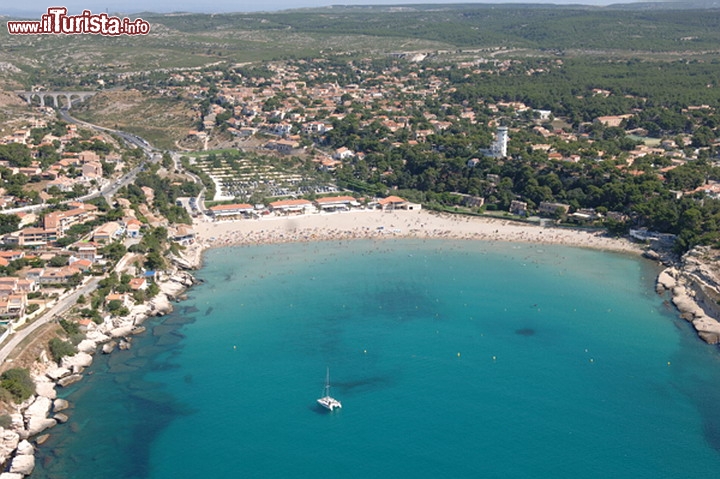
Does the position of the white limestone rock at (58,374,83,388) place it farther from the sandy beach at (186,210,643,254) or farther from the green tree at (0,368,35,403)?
the sandy beach at (186,210,643,254)

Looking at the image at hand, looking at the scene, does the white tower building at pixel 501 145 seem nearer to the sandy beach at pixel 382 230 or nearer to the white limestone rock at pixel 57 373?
the sandy beach at pixel 382 230

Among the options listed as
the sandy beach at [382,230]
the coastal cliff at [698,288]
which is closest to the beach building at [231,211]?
the sandy beach at [382,230]

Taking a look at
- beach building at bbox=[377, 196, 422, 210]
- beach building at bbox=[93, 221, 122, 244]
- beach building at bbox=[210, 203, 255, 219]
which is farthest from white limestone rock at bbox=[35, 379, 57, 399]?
beach building at bbox=[377, 196, 422, 210]

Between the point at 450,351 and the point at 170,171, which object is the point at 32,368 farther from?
the point at 170,171

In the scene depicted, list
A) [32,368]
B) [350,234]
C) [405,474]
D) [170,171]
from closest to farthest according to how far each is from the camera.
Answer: [405,474]
[32,368]
[350,234]
[170,171]

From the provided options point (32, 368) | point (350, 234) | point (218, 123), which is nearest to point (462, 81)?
point (218, 123)

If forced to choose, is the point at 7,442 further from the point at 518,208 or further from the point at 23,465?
the point at 518,208
